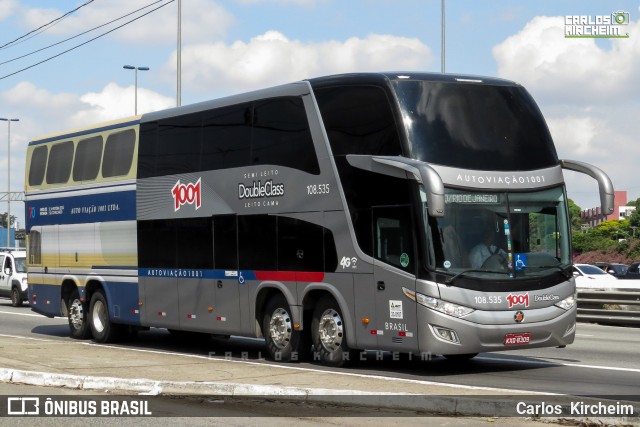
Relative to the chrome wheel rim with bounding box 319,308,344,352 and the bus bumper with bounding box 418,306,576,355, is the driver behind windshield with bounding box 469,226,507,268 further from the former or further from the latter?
the chrome wheel rim with bounding box 319,308,344,352

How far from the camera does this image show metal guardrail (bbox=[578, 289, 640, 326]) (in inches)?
1043

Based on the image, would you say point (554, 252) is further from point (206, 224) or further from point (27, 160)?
point (27, 160)

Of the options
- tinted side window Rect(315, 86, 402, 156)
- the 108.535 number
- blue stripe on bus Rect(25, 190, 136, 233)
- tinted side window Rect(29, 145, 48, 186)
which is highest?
tinted side window Rect(29, 145, 48, 186)

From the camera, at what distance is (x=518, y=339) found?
14938 mm

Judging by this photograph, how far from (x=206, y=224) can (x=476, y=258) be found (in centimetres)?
599

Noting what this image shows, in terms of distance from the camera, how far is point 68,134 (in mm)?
24125

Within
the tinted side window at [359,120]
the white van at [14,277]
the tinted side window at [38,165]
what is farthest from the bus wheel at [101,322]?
the white van at [14,277]

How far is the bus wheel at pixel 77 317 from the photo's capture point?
915 inches

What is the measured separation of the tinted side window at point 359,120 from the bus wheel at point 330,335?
2.34 metres

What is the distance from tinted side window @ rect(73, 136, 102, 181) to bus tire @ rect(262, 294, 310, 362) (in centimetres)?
671

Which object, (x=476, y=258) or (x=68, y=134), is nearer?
(x=476, y=258)

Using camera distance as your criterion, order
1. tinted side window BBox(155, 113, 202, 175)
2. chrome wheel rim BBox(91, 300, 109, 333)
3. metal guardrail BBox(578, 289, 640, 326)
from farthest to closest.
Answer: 1. metal guardrail BBox(578, 289, 640, 326)
2. chrome wheel rim BBox(91, 300, 109, 333)
3. tinted side window BBox(155, 113, 202, 175)

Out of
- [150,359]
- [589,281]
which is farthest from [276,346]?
[589,281]

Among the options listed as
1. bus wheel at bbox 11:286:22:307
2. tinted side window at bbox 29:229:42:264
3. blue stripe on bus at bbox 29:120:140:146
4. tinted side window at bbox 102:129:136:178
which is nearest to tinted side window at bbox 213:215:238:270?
tinted side window at bbox 102:129:136:178
